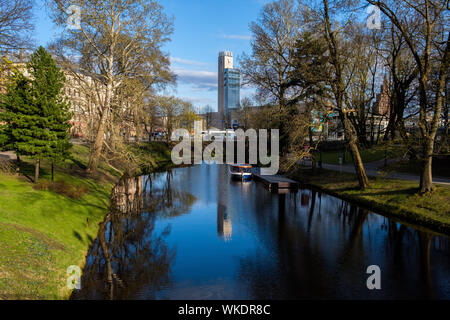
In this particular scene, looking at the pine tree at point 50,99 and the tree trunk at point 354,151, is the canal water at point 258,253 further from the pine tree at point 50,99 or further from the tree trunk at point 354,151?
the pine tree at point 50,99

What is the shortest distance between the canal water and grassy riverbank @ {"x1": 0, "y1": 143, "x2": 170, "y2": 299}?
0.80 meters

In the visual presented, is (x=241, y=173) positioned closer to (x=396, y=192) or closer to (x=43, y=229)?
(x=396, y=192)

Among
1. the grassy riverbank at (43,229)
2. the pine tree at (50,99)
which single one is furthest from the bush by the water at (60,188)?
the pine tree at (50,99)

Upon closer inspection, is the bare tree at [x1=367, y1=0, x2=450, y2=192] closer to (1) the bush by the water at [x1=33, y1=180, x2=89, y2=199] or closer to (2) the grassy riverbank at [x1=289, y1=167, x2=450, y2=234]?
(2) the grassy riverbank at [x1=289, y1=167, x2=450, y2=234]

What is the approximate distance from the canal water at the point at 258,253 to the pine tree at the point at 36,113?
5.84 meters

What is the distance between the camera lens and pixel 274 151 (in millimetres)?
39219

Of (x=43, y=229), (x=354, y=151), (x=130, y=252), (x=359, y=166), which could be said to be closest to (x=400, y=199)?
(x=359, y=166)

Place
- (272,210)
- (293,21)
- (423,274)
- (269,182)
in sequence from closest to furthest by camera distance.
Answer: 1. (423,274)
2. (272,210)
3. (269,182)
4. (293,21)

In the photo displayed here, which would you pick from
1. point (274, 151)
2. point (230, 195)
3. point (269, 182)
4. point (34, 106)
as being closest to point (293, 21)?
point (274, 151)

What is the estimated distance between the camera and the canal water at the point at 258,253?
1088 centimetres

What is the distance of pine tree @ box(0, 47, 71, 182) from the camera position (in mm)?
19156

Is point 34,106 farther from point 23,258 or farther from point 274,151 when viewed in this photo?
point 274,151
